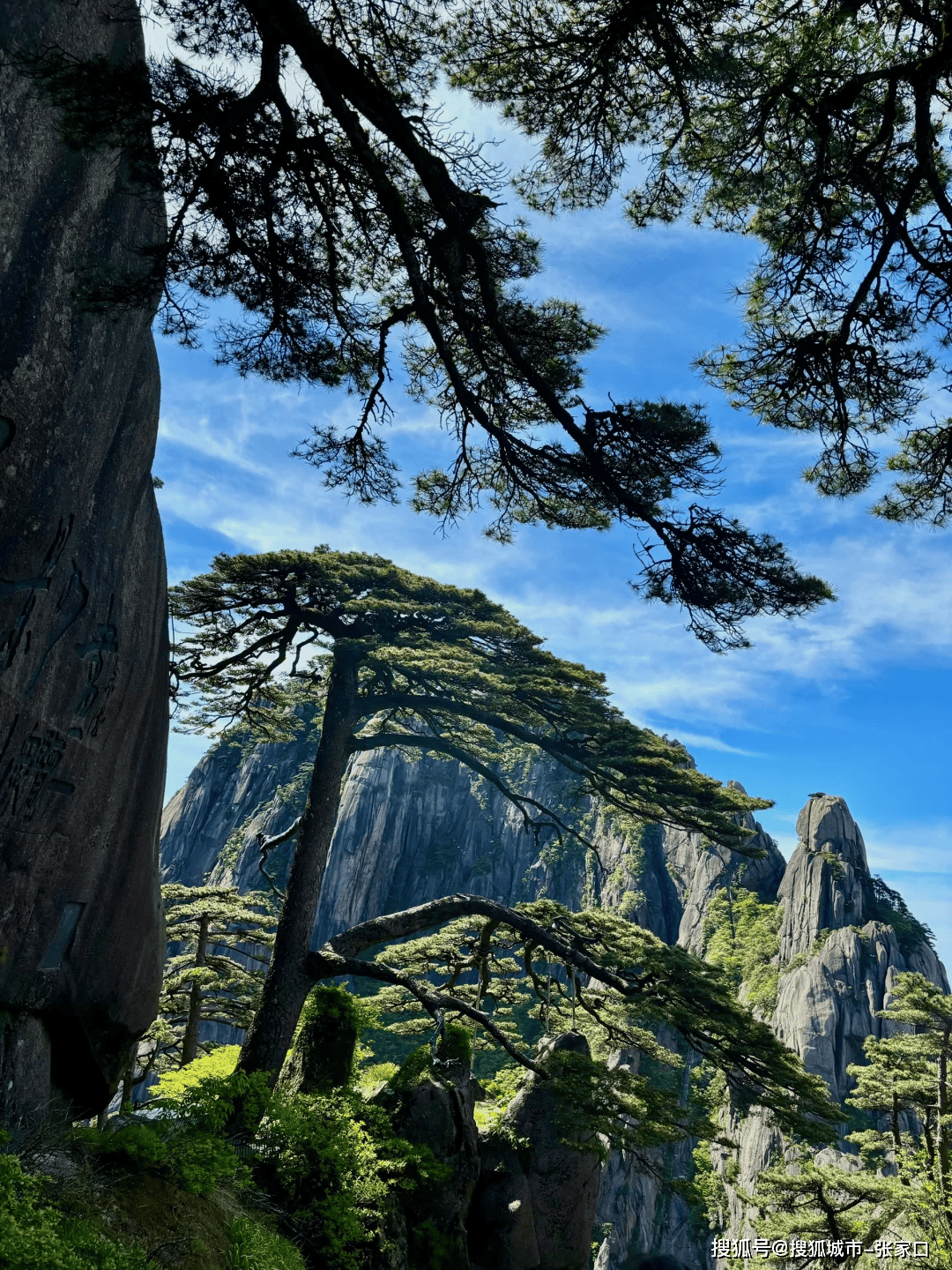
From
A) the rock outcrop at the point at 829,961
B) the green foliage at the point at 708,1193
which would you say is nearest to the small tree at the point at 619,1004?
the green foliage at the point at 708,1193

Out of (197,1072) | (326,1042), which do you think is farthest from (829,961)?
(326,1042)

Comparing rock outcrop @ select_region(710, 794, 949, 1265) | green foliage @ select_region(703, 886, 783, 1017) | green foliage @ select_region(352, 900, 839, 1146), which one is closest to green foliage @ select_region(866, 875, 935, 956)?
rock outcrop @ select_region(710, 794, 949, 1265)

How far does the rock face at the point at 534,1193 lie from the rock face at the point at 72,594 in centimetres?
590

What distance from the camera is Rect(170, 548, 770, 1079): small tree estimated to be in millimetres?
8586

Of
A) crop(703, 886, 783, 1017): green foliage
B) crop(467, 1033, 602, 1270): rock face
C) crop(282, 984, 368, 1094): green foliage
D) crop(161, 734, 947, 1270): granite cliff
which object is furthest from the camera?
crop(703, 886, 783, 1017): green foliage

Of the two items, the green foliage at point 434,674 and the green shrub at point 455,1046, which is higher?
the green foliage at point 434,674

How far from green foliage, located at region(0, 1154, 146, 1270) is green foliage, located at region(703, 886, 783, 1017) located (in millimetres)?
33200

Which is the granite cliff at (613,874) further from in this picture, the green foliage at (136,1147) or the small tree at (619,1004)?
the green foliage at (136,1147)

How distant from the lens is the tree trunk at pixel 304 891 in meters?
8.28

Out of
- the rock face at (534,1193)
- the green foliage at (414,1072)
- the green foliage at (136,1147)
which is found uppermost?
the green foliage at (136,1147)

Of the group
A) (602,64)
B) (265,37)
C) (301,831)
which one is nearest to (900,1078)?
(301,831)

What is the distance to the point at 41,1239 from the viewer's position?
2186mm

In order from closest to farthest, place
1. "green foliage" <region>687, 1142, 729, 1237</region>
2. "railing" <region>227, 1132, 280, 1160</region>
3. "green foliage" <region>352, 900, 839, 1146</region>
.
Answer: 1. "railing" <region>227, 1132, 280, 1160</region>
2. "green foliage" <region>352, 900, 839, 1146</region>
3. "green foliage" <region>687, 1142, 729, 1237</region>

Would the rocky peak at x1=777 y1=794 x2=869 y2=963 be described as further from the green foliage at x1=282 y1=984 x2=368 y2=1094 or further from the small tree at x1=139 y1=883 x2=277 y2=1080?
the green foliage at x1=282 y1=984 x2=368 y2=1094
